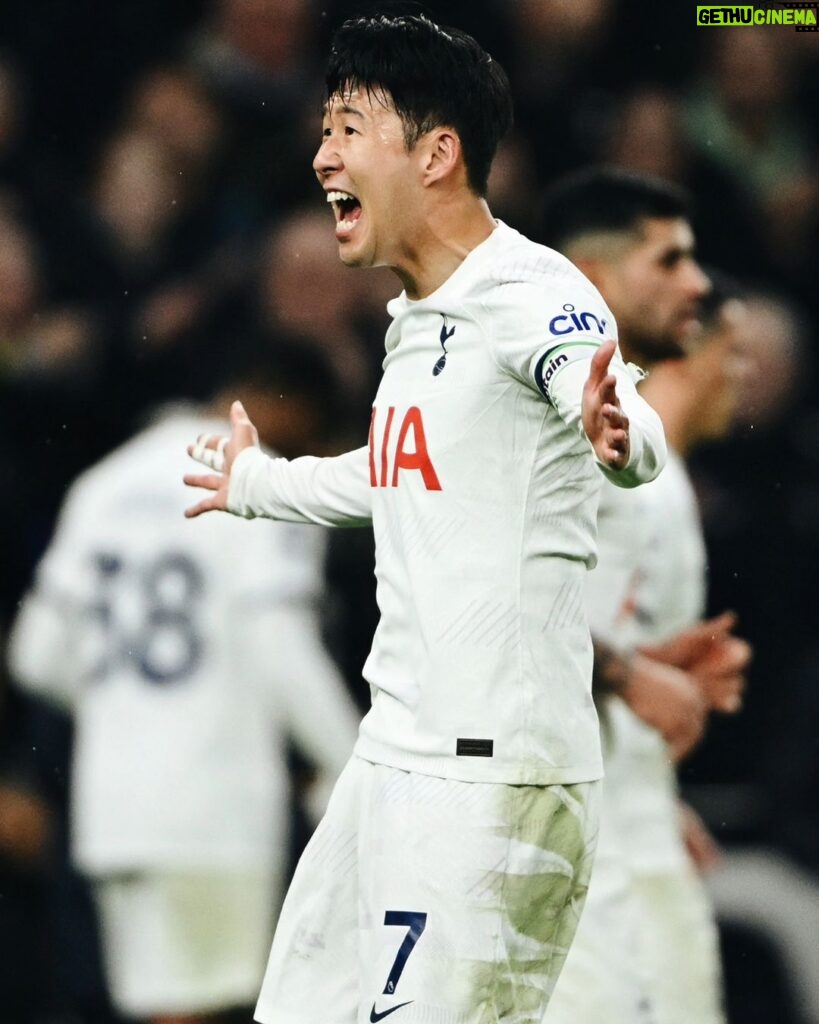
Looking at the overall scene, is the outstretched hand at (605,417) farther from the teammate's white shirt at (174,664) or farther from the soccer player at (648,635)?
the teammate's white shirt at (174,664)

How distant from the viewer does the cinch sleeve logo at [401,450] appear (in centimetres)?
228

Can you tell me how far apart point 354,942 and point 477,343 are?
750 millimetres

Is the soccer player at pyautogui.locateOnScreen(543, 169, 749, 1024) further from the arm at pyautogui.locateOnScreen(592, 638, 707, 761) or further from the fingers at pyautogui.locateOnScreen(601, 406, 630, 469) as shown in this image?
the fingers at pyautogui.locateOnScreen(601, 406, 630, 469)

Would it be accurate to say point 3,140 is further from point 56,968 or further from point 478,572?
point 478,572

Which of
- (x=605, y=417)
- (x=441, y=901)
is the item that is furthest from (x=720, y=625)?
(x=605, y=417)

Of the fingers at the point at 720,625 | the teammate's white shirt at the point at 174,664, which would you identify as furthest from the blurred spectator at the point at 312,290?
the fingers at the point at 720,625

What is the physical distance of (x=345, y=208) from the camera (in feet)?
7.98

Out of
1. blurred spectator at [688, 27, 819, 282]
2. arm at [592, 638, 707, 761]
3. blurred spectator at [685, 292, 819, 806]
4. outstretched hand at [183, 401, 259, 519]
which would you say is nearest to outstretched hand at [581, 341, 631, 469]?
outstretched hand at [183, 401, 259, 519]

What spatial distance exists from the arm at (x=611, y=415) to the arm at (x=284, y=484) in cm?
51

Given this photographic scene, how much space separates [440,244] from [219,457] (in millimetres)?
519

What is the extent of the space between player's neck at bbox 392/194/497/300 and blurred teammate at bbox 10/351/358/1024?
1808 millimetres

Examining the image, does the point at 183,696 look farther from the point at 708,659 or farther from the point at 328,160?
the point at 328,160

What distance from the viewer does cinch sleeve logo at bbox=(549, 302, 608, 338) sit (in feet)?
7.02

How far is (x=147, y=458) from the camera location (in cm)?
419
